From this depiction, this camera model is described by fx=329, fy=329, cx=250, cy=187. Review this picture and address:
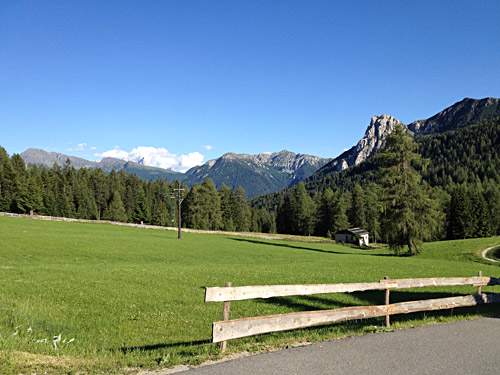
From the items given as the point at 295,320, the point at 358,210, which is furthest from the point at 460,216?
the point at 295,320

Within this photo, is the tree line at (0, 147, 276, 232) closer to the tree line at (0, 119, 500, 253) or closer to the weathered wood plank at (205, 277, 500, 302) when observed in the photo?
the tree line at (0, 119, 500, 253)

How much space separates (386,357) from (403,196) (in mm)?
43205

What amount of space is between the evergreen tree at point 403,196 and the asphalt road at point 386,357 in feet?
128

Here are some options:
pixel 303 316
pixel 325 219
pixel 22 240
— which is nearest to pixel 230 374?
pixel 303 316

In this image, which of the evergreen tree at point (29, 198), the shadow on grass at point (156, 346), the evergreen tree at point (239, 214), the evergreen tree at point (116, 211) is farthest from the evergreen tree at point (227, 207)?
the shadow on grass at point (156, 346)

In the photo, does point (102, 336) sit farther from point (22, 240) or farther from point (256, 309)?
point (22, 240)

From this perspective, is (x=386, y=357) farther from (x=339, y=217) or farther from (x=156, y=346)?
(x=339, y=217)

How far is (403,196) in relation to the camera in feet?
153

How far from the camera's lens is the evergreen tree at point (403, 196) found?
1820 inches

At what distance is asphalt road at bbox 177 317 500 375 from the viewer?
684 cm

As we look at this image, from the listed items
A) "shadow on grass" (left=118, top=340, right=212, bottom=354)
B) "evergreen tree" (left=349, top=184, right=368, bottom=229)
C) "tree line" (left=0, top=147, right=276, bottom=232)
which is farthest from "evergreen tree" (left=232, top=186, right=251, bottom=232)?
"shadow on grass" (left=118, top=340, right=212, bottom=354)

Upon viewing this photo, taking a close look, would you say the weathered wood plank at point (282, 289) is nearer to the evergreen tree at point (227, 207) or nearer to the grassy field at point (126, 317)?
the grassy field at point (126, 317)

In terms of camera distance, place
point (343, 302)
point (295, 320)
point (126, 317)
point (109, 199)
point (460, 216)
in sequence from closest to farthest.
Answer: point (295, 320) → point (126, 317) → point (343, 302) → point (460, 216) → point (109, 199)

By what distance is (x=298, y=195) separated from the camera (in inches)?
4953
